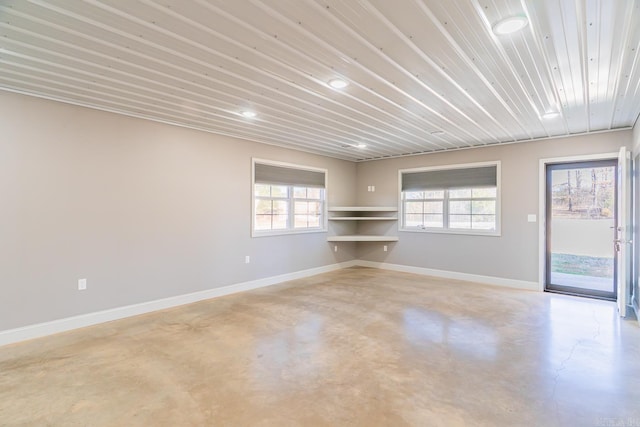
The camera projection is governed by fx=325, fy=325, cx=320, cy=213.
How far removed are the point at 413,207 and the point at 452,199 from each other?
2.75ft

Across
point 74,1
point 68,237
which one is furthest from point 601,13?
point 68,237

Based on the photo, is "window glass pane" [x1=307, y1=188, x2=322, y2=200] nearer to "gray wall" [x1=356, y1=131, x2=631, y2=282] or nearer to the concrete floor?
"gray wall" [x1=356, y1=131, x2=631, y2=282]

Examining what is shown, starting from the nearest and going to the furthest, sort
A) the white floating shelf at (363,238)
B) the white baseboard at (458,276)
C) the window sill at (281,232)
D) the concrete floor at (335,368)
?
the concrete floor at (335,368) → the white baseboard at (458,276) → the window sill at (281,232) → the white floating shelf at (363,238)

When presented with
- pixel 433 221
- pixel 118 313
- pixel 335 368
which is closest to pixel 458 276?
pixel 433 221

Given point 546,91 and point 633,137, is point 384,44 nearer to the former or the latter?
point 546,91

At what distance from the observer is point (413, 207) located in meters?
6.92

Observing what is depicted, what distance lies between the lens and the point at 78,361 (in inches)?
111

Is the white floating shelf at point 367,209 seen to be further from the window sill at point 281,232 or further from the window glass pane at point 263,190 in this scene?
the window glass pane at point 263,190

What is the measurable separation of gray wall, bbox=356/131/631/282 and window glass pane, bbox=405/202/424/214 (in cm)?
49

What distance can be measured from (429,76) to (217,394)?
3.07 m

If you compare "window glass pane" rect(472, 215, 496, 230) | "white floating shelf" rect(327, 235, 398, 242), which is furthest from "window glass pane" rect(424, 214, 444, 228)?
"white floating shelf" rect(327, 235, 398, 242)

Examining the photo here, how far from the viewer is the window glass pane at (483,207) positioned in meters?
5.88

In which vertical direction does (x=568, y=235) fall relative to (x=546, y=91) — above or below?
below

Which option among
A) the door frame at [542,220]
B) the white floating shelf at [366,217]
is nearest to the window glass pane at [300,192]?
the white floating shelf at [366,217]
